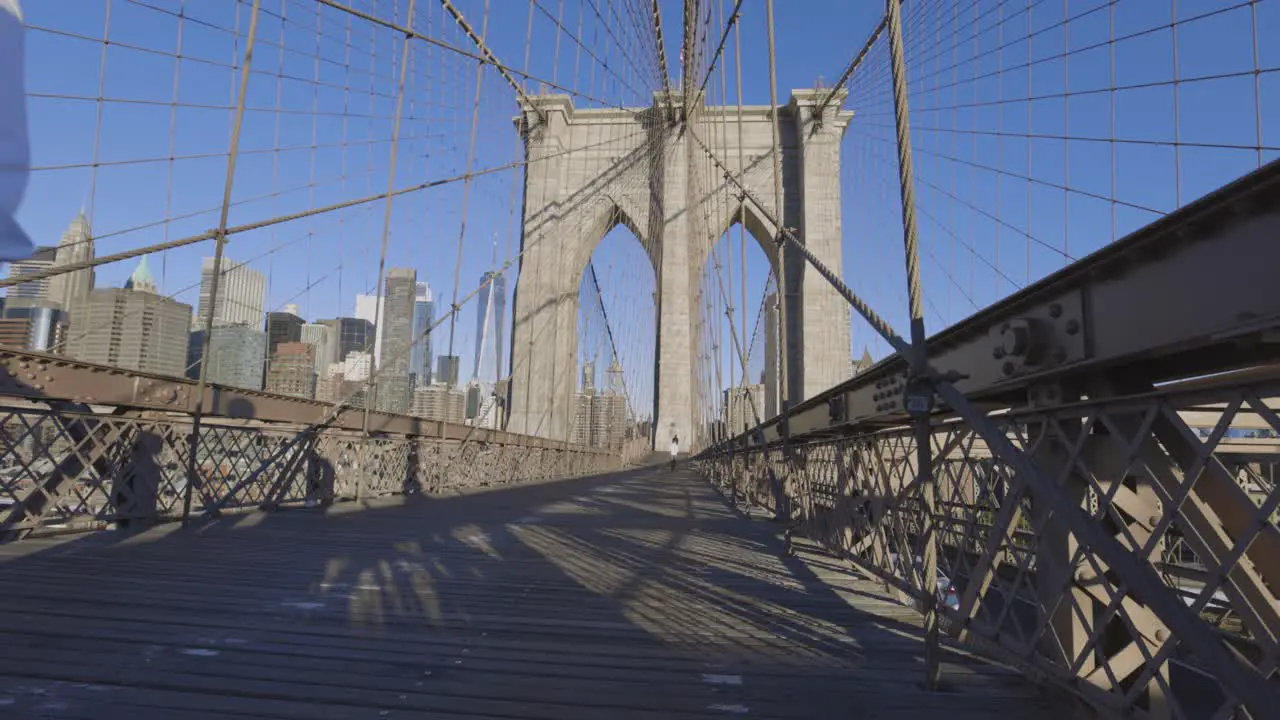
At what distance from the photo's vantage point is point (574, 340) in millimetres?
30641

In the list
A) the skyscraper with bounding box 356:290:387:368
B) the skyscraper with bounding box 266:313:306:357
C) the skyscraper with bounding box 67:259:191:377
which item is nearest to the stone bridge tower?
the skyscraper with bounding box 356:290:387:368

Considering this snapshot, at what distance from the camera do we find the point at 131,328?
7.03 metres

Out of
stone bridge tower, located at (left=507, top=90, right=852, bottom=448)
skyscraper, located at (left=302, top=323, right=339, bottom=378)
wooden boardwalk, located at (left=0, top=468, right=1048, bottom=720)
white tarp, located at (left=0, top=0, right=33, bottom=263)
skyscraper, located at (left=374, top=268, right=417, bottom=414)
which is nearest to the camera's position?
wooden boardwalk, located at (left=0, top=468, right=1048, bottom=720)

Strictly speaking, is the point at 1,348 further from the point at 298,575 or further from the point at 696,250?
the point at 696,250

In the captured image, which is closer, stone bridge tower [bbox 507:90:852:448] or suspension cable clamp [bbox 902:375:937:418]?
suspension cable clamp [bbox 902:375:937:418]

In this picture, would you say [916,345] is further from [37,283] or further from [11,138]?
[37,283]

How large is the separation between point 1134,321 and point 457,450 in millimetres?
12631

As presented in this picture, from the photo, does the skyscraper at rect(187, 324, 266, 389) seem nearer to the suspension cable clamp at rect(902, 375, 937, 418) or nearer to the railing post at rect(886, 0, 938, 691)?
the railing post at rect(886, 0, 938, 691)

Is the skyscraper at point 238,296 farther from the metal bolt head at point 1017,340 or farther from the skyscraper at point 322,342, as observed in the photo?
the metal bolt head at point 1017,340

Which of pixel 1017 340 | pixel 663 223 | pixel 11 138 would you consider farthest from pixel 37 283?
pixel 663 223

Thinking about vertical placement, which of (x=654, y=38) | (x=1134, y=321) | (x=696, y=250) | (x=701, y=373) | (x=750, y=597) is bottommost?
(x=750, y=597)

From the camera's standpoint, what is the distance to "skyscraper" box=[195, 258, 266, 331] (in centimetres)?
866

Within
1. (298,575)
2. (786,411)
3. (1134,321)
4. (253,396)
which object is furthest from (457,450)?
(1134,321)

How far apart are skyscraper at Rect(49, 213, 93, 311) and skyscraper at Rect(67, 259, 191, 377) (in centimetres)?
9
